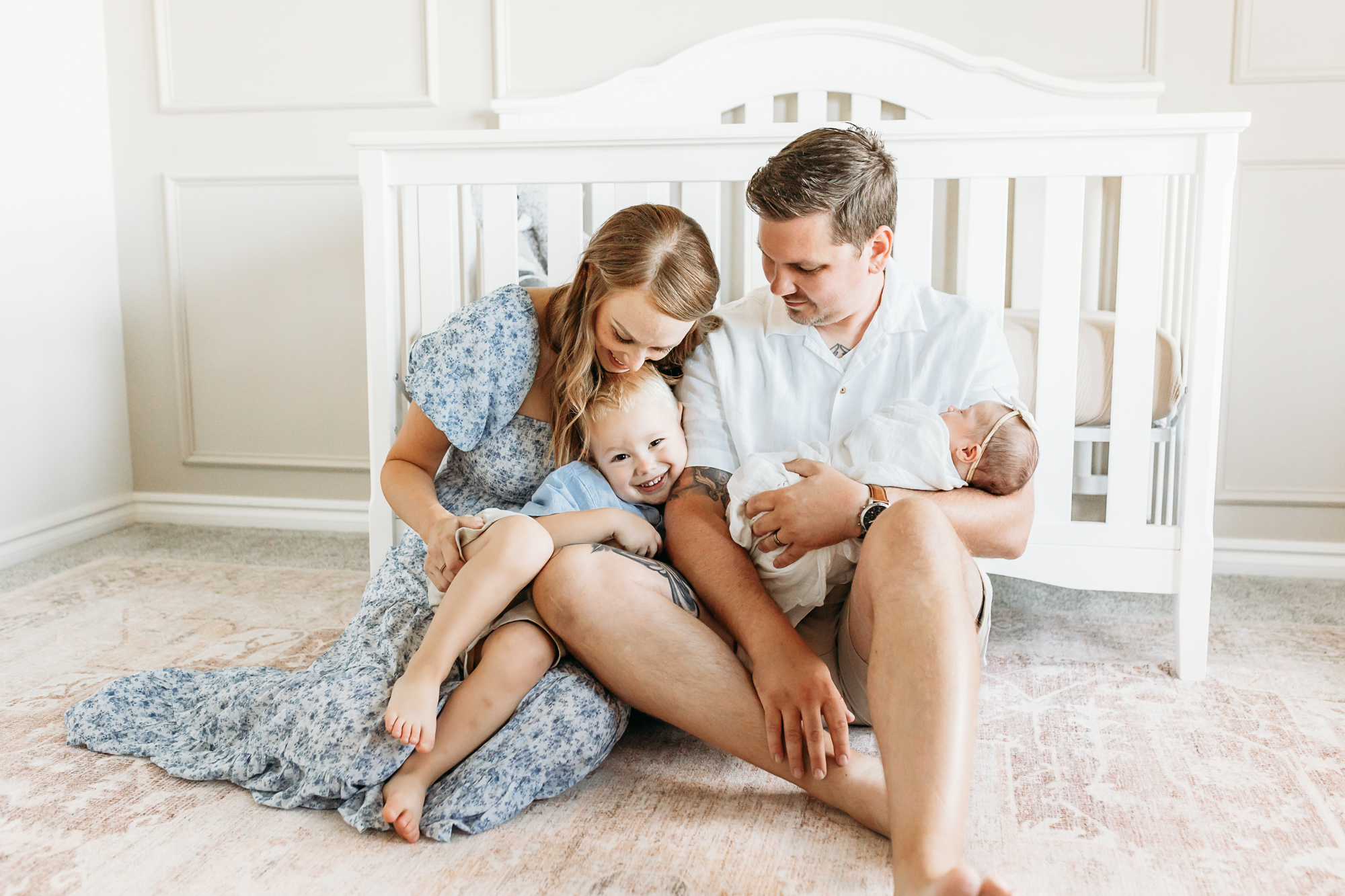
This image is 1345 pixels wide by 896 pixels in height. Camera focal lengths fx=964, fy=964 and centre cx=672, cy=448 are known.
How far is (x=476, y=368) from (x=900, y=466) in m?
0.58

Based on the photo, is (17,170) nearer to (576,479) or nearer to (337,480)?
(337,480)

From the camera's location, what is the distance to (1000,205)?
1502 mm

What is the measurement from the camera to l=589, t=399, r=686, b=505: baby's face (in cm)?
127

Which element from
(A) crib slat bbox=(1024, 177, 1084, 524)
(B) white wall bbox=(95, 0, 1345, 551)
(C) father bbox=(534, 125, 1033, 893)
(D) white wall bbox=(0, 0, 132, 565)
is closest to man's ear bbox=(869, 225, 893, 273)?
(C) father bbox=(534, 125, 1033, 893)

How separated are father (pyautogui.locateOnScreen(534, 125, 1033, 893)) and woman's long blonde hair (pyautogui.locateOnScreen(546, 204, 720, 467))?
0.35 ft

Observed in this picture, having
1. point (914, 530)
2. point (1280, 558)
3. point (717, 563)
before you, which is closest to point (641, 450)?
point (717, 563)

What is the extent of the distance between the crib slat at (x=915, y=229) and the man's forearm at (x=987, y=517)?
434mm

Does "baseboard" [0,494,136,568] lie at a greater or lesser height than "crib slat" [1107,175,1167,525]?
lesser

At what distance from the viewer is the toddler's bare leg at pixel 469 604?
41.0 inches

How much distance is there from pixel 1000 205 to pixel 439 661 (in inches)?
42.4

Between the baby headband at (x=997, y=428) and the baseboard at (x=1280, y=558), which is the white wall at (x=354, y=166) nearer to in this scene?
the baseboard at (x=1280, y=558)

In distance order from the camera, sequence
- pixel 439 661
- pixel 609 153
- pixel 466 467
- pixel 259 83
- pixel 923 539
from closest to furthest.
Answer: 1. pixel 923 539
2. pixel 439 661
3. pixel 466 467
4. pixel 609 153
5. pixel 259 83

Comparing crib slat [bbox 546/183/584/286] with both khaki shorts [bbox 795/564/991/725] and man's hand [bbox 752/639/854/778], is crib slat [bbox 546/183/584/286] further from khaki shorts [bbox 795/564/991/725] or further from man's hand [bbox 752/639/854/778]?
man's hand [bbox 752/639/854/778]

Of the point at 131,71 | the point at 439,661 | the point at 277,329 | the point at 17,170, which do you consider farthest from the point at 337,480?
the point at 439,661
